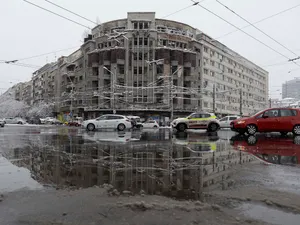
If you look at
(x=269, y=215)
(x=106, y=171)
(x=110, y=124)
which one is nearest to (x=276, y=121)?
(x=106, y=171)

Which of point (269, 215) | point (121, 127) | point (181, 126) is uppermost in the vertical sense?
point (181, 126)

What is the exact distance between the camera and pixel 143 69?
166ft

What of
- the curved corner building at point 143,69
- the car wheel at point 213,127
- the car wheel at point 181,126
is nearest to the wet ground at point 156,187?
the car wheel at point 213,127

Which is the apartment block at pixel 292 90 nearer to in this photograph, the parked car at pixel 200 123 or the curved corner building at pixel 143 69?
the curved corner building at pixel 143 69

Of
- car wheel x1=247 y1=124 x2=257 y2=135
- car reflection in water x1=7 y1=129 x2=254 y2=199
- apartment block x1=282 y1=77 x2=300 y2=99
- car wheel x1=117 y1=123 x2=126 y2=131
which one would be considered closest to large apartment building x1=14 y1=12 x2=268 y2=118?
car wheel x1=117 y1=123 x2=126 y2=131

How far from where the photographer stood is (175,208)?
315cm

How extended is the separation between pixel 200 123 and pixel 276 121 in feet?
20.9

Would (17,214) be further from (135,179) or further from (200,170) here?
(200,170)

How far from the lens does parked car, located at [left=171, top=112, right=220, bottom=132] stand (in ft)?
61.6

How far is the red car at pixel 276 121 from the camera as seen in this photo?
43.5 feet

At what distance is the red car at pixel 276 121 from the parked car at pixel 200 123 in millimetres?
5166

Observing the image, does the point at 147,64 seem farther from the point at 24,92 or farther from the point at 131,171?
the point at 24,92

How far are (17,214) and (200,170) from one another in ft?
11.7

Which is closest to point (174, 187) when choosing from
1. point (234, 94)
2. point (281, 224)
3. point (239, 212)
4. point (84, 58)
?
point (239, 212)
